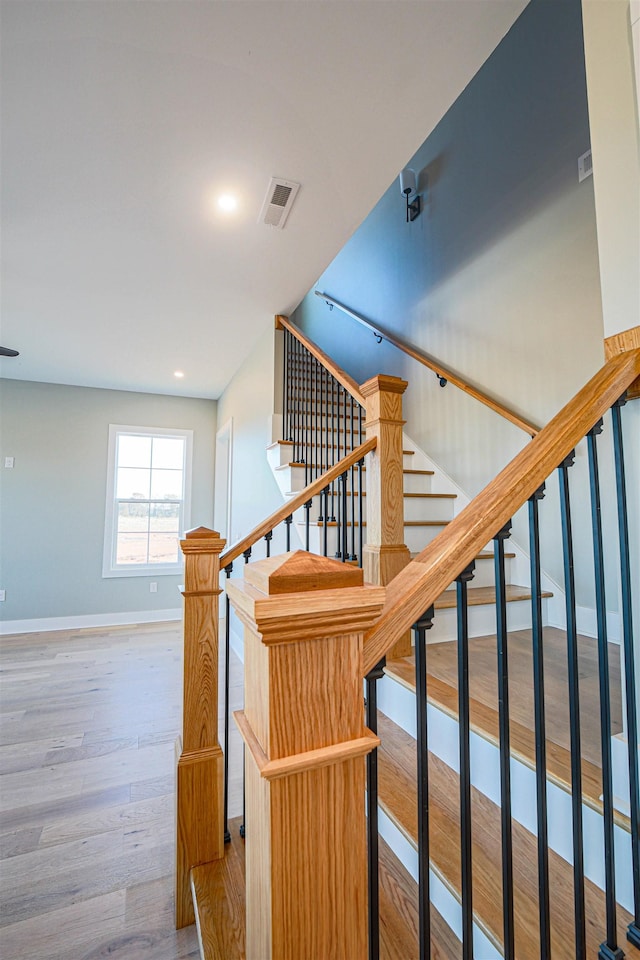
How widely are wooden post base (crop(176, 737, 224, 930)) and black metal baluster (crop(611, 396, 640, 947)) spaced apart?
3.72 feet

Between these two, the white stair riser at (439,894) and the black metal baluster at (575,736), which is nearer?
the black metal baluster at (575,736)

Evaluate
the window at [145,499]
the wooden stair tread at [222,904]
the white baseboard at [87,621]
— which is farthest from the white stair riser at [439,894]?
the window at [145,499]

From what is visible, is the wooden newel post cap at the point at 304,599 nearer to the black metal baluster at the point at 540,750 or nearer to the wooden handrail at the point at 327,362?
the black metal baluster at the point at 540,750

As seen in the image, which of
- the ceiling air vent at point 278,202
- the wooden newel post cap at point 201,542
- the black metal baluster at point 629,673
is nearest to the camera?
the black metal baluster at point 629,673

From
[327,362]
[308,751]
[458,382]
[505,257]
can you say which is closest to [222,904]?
[308,751]

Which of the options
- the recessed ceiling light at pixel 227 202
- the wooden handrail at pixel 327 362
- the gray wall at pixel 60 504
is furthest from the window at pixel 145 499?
the recessed ceiling light at pixel 227 202

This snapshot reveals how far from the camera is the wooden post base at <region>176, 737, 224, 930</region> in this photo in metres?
1.40

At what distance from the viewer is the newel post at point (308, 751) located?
1.79ft

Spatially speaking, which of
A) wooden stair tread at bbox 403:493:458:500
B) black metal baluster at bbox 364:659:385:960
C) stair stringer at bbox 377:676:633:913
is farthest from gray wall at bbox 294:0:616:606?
black metal baluster at bbox 364:659:385:960

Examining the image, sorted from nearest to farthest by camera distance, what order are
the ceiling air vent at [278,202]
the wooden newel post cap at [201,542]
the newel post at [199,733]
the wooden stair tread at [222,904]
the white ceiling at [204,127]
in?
the wooden stair tread at [222,904] < the white ceiling at [204,127] < the newel post at [199,733] < the wooden newel post cap at [201,542] < the ceiling air vent at [278,202]

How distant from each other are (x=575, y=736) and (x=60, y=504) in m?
5.24

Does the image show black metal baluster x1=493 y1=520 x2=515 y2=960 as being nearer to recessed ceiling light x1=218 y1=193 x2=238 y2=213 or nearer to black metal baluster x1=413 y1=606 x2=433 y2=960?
black metal baluster x1=413 y1=606 x2=433 y2=960

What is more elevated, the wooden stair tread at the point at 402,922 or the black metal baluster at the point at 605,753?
the black metal baluster at the point at 605,753

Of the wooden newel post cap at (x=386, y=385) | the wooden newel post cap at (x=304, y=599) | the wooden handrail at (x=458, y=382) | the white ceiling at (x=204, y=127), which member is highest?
the white ceiling at (x=204, y=127)
